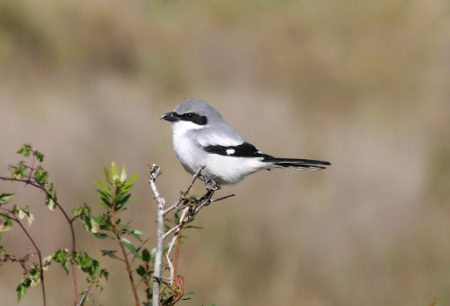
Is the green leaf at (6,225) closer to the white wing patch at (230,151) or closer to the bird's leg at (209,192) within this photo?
the bird's leg at (209,192)

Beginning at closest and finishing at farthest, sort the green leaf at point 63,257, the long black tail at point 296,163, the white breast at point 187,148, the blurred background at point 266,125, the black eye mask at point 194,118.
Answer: the green leaf at point 63,257 → the long black tail at point 296,163 → the white breast at point 187,148 → the black eye mask at point 194,118 → the blurred background at point 266,125

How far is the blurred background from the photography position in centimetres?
569

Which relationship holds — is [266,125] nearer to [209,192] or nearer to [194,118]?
[194,118]

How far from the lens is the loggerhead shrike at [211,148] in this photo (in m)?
3.94

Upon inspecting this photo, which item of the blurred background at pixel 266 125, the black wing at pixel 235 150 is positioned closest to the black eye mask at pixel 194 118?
the black wing at pixel 235 150

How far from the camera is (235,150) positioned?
4.06m

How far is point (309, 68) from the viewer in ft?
31.6

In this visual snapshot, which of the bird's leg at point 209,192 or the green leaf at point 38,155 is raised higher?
the bird's leg at point 209,192

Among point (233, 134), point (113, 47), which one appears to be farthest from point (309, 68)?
point (233, 134)

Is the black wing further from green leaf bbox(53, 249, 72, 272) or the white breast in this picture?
green leaf bbox(53, 249, 72, 272)

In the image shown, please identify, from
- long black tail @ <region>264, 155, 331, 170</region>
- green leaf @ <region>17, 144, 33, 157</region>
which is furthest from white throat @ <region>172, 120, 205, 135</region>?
green leaf @ <region>17, 144, 33, 157</region>

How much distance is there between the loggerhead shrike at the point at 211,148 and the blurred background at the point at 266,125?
144cm

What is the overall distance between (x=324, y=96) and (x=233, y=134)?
4.77 m

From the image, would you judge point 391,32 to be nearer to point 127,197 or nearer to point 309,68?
point 309,68
